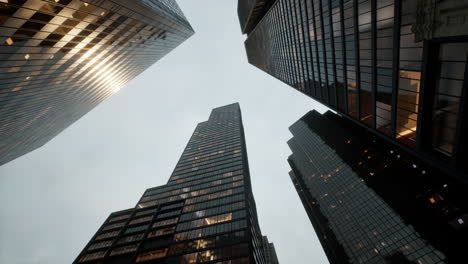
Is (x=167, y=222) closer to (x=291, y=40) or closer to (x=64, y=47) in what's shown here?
(x=64, y=47)

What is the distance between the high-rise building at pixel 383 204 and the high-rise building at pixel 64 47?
6941 centimetres

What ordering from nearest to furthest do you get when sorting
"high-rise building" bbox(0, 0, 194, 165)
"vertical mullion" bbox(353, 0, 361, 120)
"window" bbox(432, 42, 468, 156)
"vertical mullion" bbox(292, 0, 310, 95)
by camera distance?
"window" bbox(432, 42, 468, 156) < "high-rise building" bbox(0, 0, 194, 165) < "vertical mullion" bbox(353, 0, 361, 120) < "vertical mullion" bbox(292, 0, 310, 95)

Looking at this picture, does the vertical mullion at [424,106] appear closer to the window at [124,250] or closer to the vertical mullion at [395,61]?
the vertical mullion at [395,61]

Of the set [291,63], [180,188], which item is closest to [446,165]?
[291,63]

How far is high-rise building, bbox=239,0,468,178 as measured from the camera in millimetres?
14242

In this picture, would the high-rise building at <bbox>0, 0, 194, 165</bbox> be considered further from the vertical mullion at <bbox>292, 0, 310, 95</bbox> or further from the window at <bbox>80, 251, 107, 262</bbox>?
the window at <bbox>80, 251, 107, 262</bbox>

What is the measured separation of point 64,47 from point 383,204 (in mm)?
76056

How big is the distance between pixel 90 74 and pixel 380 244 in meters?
77.2

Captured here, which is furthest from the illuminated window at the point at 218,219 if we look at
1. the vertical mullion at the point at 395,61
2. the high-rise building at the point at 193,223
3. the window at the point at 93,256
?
the vertical mullion at the point at 395,61

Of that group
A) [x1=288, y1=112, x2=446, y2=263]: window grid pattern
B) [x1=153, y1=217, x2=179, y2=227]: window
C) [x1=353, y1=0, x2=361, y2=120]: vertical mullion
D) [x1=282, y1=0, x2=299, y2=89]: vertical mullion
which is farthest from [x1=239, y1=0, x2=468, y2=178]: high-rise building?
[x1=153, y1=217, x2=179, y2=227]: window

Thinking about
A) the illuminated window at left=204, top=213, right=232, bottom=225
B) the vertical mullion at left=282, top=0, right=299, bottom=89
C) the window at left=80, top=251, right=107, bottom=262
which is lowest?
the window at left=80, top=251, right=107, bottom=262

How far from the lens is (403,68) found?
61.7 feet

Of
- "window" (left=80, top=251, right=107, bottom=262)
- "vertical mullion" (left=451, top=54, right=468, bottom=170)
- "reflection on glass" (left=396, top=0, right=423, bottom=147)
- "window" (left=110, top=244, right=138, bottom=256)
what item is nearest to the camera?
"vertical mullion" (left=451, top=54, right=468, bottom=170)

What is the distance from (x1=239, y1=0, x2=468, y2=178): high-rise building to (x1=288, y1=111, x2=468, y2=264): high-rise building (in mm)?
37287
